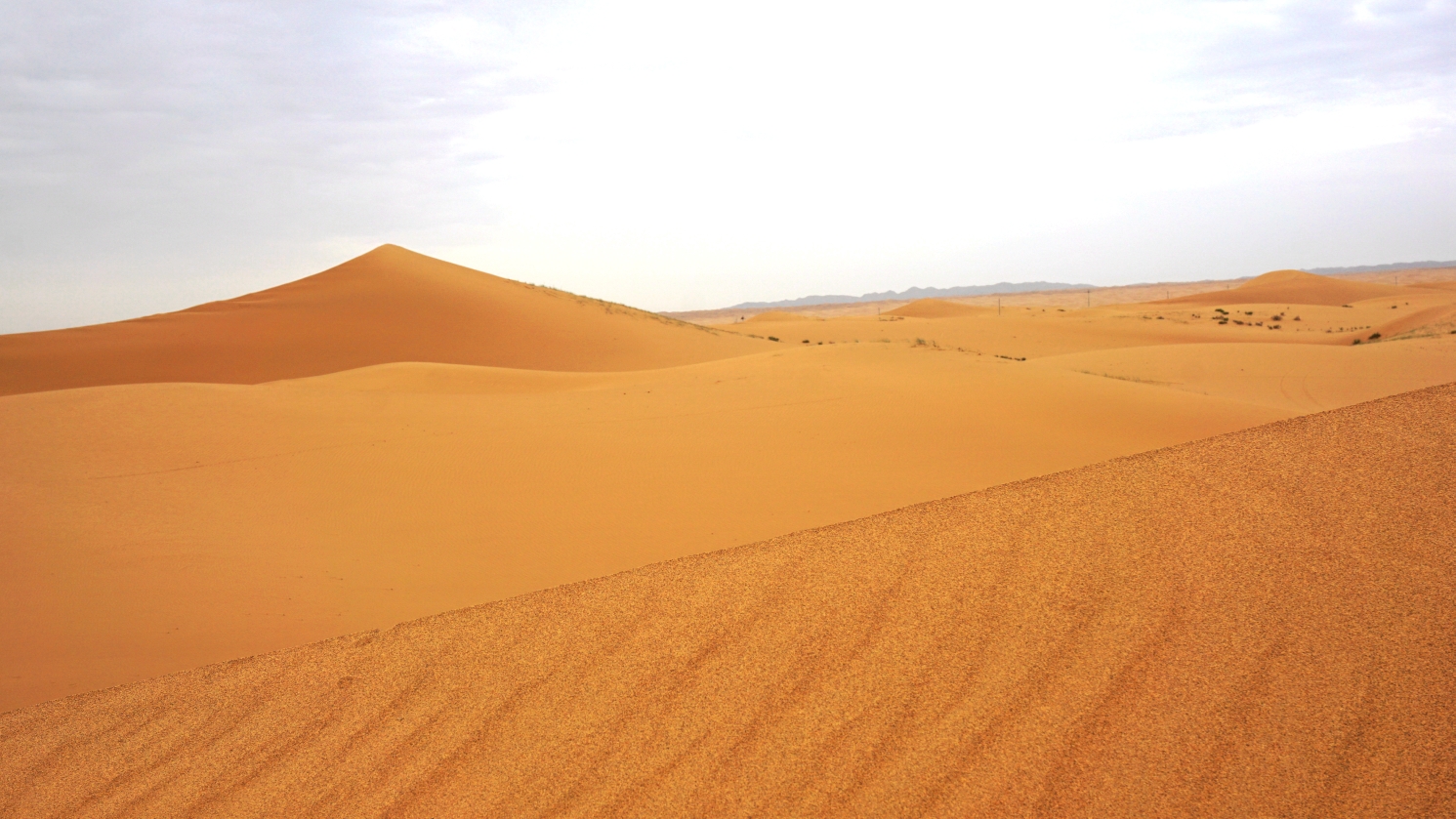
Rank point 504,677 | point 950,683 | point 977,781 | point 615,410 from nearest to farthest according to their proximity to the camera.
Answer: point 977,781
point 950,683
point 504,677
point 615,410

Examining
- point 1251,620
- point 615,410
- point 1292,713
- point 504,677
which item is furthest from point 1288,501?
point 615,410

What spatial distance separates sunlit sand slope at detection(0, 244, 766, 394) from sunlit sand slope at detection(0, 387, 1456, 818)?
22.2 meters

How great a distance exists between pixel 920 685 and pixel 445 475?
20.6 ft

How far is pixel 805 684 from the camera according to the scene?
3.59m

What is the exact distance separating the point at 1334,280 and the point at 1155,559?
246 feet

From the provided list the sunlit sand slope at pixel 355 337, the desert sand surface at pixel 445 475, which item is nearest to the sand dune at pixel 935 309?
the sunlit sand slope at pixel 355 337

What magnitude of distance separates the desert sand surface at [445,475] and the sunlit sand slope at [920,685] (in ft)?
3.66

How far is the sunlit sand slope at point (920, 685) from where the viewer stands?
2.97 meters

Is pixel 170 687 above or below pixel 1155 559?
below

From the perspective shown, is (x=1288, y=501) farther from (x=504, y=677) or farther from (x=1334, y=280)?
(x=1334, y=280)

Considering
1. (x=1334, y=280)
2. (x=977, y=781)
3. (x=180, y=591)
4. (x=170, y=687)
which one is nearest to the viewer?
(x=977, y=781)

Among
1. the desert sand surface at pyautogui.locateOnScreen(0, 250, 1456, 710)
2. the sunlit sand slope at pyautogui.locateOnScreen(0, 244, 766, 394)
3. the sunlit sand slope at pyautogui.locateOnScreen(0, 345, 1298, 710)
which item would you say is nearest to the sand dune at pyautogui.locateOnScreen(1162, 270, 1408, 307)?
the sunlit sand slope at pyautogui.locateOnScreen(0, 244, 766, 394)

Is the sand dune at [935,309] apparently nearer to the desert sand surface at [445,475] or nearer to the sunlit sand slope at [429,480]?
the desert sand surface at [445,475]

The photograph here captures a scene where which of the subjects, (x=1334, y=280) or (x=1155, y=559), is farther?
(x=1334, y=280)
